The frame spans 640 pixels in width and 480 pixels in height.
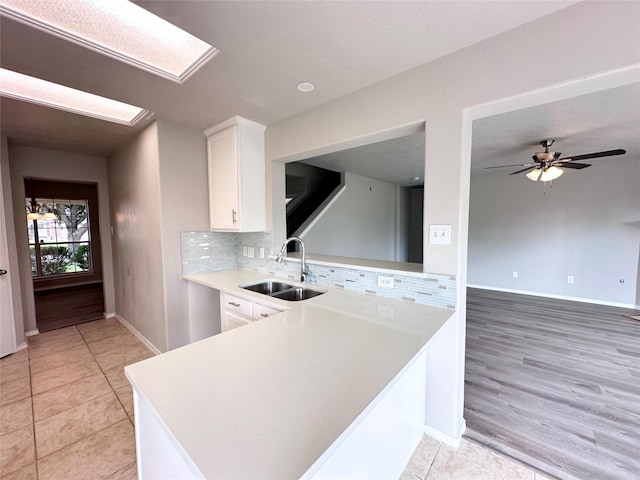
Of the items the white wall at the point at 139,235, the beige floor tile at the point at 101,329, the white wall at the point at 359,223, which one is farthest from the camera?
the white wall at the point at 359,223

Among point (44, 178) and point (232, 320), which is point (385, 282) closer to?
point (232, 320)

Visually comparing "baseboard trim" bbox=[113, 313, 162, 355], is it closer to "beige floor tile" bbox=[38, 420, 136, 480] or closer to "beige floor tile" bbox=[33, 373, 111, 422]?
"beige floor tile" bbox=[33, 373, 111, 422]

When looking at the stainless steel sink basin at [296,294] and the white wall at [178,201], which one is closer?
the stainless steel sink basin at [296,294]

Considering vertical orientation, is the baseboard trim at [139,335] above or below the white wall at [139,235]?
below

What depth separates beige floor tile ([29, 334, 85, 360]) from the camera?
294 cm

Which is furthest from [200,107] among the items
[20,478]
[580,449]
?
[580,449]

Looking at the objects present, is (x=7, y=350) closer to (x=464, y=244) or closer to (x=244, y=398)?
(x=244, y=398)

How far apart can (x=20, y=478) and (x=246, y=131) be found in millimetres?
2796

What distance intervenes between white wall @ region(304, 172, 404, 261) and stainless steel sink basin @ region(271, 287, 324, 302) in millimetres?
2037

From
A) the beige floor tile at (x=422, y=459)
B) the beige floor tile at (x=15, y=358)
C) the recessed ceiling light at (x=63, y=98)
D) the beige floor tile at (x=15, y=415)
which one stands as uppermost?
the recessed ceiling light at (x=63, y=98)

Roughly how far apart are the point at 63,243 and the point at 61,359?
5.00 metres

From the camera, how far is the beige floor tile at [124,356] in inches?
107

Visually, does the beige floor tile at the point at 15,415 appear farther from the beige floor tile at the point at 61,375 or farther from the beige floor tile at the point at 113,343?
the beige floor tile at the point at 113,343

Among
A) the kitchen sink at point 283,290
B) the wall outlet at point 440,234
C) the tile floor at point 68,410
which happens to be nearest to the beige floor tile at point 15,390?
the tile floor at point 68,410
